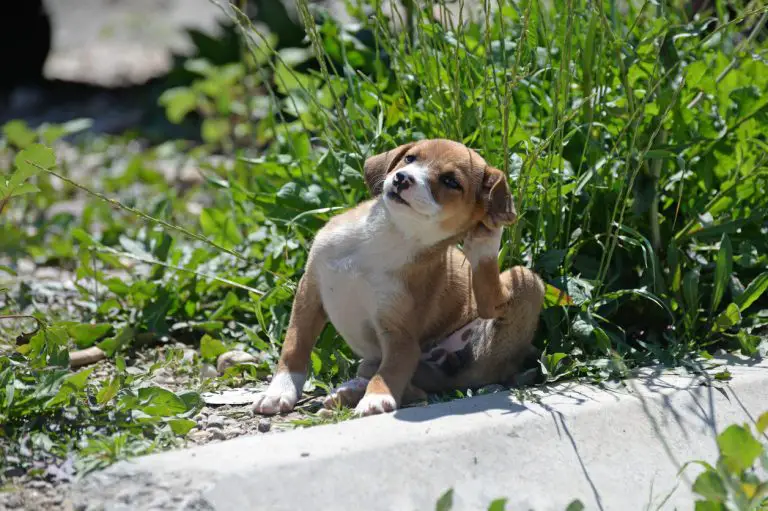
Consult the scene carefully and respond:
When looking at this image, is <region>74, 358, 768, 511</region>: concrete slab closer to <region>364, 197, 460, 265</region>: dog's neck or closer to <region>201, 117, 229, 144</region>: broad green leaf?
<region>364, 197, 460, 265</region>: dog's neck

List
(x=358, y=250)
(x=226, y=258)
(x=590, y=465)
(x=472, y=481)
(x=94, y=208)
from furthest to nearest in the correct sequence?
(x=94, y=208) < (x=226, y=258) < (x=358, y=250) < (x=590, y=465) < (x=472, y=481)

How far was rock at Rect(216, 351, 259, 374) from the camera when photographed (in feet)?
13.6

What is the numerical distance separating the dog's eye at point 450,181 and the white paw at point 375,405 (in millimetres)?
715

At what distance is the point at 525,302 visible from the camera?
369 cm

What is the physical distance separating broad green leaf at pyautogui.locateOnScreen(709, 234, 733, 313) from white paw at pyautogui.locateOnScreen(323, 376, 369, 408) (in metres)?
1.45

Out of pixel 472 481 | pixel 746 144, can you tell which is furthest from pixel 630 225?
pixel 472 481

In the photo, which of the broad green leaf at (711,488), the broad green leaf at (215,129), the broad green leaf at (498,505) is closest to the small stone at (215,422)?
the broad green leaf at (498,505)

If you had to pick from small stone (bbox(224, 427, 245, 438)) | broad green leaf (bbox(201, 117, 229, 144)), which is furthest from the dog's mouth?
broad green leaf (bbox(201, 117, 229, 144))

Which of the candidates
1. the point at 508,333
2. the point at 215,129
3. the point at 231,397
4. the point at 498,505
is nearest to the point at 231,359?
the point at 231,397

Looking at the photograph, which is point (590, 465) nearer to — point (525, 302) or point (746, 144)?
point (525, 302)

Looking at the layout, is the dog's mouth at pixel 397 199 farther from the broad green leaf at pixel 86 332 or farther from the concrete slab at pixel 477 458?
the broad green leaf at pixel 86 332

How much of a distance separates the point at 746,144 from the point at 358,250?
6.23 ft

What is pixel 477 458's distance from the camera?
3.00m

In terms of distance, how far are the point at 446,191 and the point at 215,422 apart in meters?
1.09
